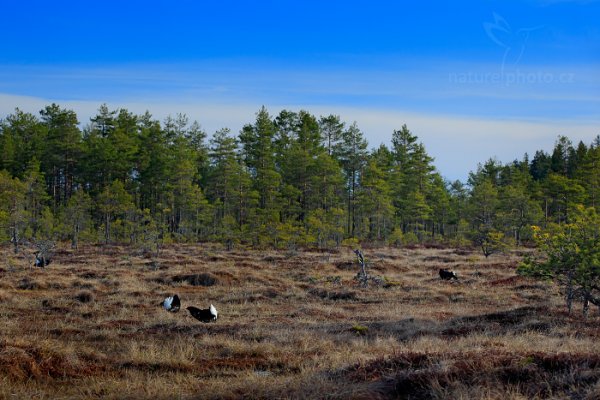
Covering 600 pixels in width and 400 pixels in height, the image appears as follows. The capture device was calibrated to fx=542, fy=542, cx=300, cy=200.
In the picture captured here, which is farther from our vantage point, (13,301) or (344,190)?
(344,190)

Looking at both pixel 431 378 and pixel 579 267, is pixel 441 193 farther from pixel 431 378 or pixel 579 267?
pixel 431 378

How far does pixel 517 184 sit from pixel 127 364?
59656 mm

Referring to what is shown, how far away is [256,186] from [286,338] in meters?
45.0

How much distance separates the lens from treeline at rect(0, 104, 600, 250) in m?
44.3

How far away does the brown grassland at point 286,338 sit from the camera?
646 centimetres

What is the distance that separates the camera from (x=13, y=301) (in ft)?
54.0

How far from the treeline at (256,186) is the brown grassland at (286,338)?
18.0 metres

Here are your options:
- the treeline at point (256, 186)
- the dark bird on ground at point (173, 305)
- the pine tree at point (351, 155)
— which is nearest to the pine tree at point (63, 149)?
the treeline at point (256, 186)

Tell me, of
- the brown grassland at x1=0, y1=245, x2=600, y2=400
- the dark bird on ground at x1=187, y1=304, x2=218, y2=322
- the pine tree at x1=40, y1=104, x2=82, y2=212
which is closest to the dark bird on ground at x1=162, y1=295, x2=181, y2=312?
the brown grassland at x1=0, y1=245, x2=600, y2=400

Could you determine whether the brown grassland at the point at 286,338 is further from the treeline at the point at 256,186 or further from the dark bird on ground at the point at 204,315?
the treeline at the point at 256,186

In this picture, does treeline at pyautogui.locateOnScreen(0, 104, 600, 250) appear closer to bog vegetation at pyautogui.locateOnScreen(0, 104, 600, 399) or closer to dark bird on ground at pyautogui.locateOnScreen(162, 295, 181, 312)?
bog vegetation at pyautogui.locateOnScreen(0, 104, 600, 399)

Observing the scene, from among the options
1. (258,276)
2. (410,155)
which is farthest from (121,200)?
(410,155)

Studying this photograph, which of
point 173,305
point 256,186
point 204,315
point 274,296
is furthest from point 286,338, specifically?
point 256,186

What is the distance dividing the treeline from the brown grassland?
59.2ft
